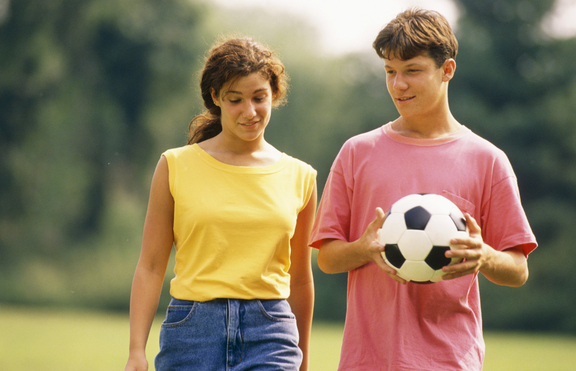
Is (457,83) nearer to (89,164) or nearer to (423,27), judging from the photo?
(89,164)

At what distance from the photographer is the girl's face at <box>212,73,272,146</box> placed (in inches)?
132

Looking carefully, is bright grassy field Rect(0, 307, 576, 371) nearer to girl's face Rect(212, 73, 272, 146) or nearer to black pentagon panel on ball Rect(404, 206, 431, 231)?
girl's face Rect(212, 73, 272, 146)

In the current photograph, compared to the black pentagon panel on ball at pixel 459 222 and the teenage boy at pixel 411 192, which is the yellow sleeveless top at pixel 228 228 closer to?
the teenage boy at pixel 411 192

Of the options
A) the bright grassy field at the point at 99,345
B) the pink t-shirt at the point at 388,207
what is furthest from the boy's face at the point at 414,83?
the bright grassy field at the point at 99,345

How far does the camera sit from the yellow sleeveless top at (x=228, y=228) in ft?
10.5

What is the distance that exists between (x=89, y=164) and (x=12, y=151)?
2719 millimetres

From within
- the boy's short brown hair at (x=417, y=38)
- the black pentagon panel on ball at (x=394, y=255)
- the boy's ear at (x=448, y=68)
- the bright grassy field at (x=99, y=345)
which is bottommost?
the bright grassy field at (x=99, y=345)

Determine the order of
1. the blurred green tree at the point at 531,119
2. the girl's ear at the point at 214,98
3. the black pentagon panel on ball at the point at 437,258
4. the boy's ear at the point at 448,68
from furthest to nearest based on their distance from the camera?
1. the blurred green tree at the point at 531,119
2. the girl's ear at the point at 214,98
3. the boy's ear at the point at 448,68
4. the black pentagon panel on ball at the point at 437,258

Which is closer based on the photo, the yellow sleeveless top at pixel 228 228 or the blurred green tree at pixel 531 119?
the yellow sleeveless top at pixel 228 228

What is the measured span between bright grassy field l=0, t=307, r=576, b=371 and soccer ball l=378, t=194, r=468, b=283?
9.23 metres

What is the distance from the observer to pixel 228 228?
10.6 feet

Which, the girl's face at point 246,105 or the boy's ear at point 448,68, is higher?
the boy's ear at point 448,68

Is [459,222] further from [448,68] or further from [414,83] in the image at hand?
[448,68]

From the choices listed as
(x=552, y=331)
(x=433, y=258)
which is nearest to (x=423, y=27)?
(x=433, y=258)
